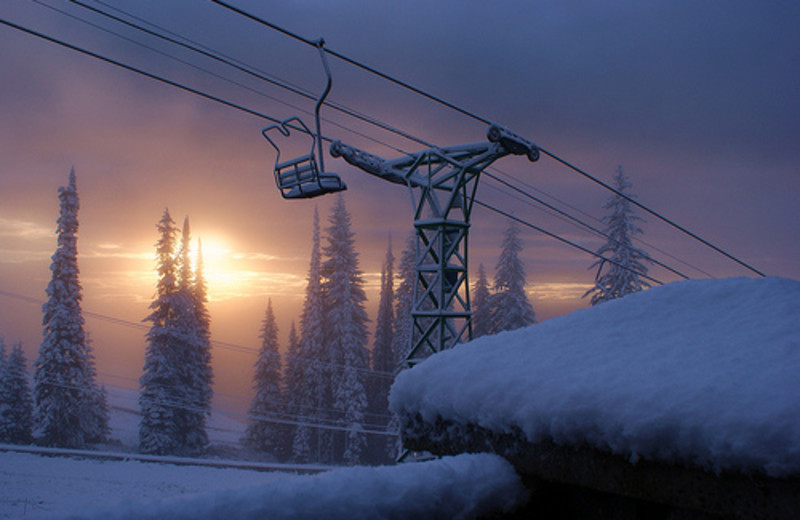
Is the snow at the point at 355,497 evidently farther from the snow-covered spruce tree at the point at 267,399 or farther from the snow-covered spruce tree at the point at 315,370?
the snow-covered spruce tree at the point at 267,399

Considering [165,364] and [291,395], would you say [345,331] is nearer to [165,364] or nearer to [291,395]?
[291,395]

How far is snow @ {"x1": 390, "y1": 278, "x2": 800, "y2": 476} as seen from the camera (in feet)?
3.86

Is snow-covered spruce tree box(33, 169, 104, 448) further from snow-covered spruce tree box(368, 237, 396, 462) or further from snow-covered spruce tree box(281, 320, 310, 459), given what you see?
snow-covered spruce tree box(368, 237, 396, 462)

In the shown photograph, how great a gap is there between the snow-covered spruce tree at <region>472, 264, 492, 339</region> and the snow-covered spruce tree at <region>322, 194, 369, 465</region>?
8.86 metres

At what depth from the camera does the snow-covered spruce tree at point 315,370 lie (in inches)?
1512

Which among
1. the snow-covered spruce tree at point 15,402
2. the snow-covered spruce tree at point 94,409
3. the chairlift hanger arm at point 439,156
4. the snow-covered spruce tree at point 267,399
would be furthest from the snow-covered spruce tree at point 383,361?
the chairlift hanger arm at point 439,156

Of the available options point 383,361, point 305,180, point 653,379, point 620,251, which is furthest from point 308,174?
point 383,361

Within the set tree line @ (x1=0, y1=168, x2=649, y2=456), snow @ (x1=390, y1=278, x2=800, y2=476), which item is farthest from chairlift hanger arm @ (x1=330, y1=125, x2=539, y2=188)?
tree line @ (x1=0, y1=168, x2=649, y2=456)

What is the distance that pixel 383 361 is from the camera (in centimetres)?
4803

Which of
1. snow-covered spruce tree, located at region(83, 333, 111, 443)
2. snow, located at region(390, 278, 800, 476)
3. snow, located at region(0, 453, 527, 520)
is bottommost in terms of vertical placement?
snow-covered spruce tree, located at region(83, 333, 111, 443)

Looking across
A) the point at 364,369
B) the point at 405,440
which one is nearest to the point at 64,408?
the point at 364,369

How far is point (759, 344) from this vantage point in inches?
57.7

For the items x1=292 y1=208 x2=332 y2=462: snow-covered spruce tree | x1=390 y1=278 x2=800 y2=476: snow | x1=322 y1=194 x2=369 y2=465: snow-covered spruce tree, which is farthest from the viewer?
x1=292 y1=208 x2=332 y2=462: snow-covered spruce tree

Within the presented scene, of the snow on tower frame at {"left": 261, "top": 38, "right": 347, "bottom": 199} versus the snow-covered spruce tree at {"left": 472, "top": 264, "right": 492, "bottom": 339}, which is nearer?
the snow on tower frame at {"left": 261, "top": 38, "right": 347, "bottom": 199}
